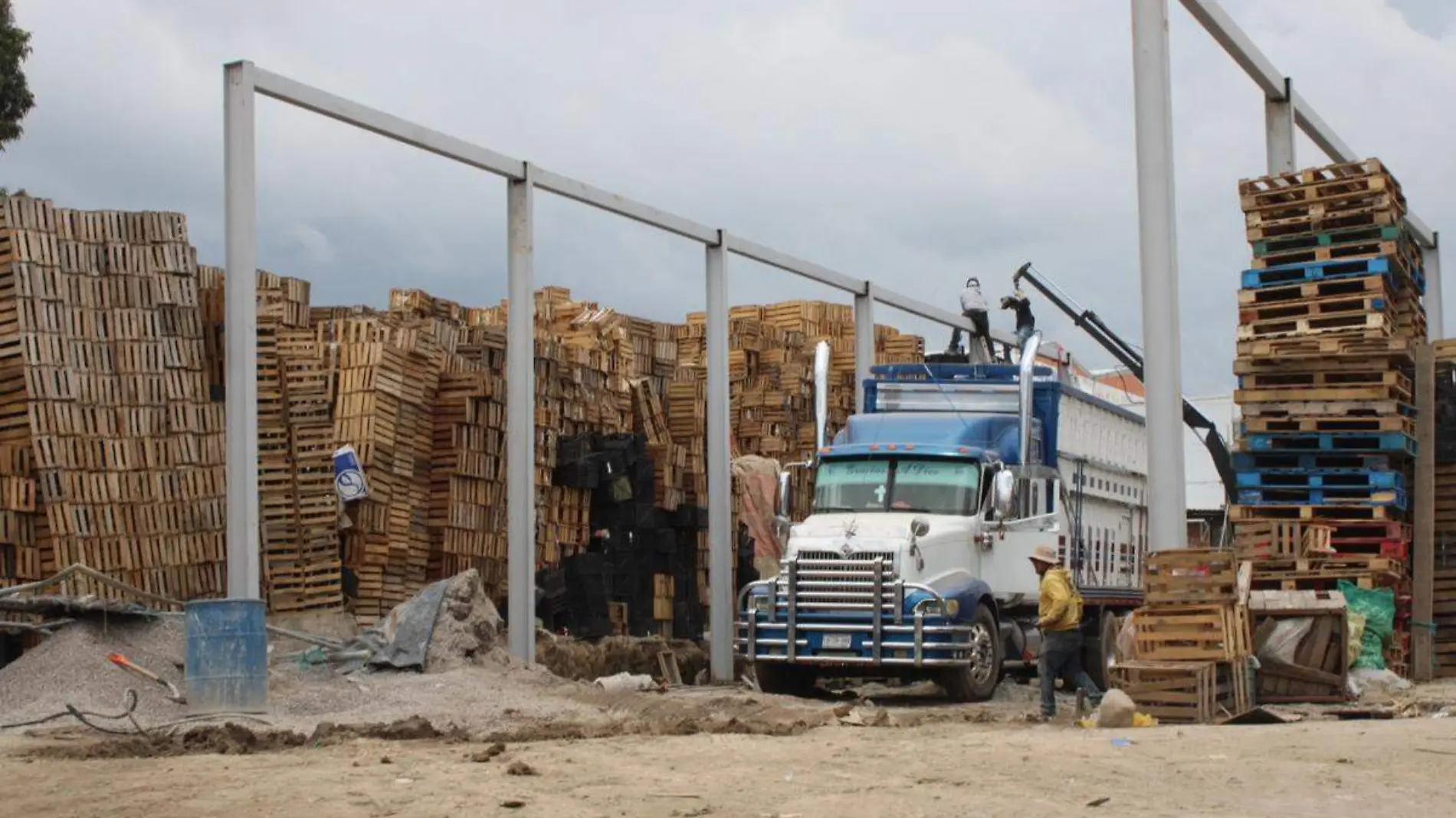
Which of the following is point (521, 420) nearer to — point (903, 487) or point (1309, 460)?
point (903, 487)

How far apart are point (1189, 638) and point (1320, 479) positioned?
Result: 6.71m

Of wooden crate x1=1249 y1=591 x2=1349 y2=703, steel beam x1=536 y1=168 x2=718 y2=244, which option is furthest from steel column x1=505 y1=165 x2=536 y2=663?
wooden crate x1=1249 y1=591 x2=1349 y2=703

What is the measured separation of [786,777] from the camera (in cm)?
1211

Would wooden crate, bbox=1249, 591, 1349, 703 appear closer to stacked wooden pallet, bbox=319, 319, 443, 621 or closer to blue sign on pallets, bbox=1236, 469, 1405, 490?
blue sign on pallets, bbox=1236, 469, 1405, 490

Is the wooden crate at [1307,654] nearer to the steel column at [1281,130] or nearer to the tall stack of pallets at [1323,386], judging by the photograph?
the tall stack of pallets at [1323,386]

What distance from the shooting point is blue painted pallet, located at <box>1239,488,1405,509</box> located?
22906 mm

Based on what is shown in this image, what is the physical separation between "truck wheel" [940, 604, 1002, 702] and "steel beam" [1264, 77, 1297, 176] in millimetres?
9203

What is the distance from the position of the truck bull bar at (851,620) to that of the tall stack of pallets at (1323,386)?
5.05m

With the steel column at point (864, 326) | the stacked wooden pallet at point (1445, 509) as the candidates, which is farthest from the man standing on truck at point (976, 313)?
the stacked wooden pallet at point (1445, 509)

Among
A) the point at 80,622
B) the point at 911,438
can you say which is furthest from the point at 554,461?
the point at 80,622

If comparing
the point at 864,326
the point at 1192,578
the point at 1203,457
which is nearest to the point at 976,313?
the point at 864,326

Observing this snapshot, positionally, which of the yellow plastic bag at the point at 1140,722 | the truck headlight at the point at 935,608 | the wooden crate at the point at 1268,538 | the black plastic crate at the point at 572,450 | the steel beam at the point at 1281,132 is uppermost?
the steel beam at the point at 1281,132

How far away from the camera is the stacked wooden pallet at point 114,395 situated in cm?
2034

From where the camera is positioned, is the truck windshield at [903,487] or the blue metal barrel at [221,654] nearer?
the blue metal barrel at [221,654]
